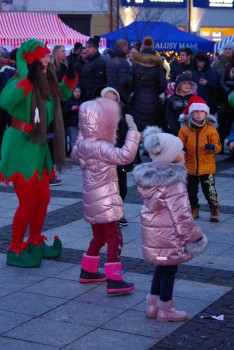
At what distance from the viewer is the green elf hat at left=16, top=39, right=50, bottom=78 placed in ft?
23.1

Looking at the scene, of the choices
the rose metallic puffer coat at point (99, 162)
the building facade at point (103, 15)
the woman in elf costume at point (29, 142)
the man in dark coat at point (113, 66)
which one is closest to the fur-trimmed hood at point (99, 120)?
the rose metallic puffer coat at point (99, 162)

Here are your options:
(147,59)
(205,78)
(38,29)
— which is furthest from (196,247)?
(38,29)

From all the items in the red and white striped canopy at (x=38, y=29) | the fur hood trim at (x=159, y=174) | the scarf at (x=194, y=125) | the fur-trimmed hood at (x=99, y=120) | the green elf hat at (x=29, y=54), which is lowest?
the red and white striped canopy at (x=38, y=29)

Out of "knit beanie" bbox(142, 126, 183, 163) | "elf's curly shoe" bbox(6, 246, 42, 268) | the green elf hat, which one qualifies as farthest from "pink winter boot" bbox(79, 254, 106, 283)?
the green elf hat

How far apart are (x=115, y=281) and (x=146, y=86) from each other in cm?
697

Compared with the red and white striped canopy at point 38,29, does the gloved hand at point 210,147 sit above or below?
above

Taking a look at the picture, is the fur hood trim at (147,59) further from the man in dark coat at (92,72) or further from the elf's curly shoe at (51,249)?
the elf's curly shoe at (51,249)

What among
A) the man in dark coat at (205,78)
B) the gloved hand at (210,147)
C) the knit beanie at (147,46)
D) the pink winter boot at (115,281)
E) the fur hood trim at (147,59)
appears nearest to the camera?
the pink winter boot at (115,281)

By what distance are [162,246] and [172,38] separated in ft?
63.5

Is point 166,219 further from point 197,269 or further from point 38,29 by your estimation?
point 38,29

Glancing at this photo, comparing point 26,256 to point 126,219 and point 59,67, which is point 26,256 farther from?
point 59,67

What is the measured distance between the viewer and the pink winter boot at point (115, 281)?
637 cm

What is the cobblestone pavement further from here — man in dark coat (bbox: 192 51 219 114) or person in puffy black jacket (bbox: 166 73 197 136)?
man in dark coat (bbox: 192 51 219 114)

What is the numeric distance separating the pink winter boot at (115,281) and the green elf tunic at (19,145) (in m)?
1.19
